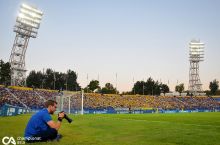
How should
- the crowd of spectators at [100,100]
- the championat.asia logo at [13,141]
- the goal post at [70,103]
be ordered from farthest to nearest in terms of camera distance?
the crowd of spectators at [100,100] → the goal post at [70,103] → the championat.asia logo at [13,141]

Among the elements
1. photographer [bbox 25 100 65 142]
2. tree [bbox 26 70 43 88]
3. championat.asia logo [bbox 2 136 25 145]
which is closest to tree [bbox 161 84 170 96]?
tree [bbox 26 70 43 88]

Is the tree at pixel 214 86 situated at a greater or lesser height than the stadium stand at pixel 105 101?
greater

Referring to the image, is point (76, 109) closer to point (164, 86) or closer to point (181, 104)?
point (181, 104)

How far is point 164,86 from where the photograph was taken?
18588 cm

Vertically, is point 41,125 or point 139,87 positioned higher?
point 139,87

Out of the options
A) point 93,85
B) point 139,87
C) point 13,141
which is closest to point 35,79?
point 93,85

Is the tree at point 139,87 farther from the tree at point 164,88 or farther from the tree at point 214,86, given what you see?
the tree at point 214,86

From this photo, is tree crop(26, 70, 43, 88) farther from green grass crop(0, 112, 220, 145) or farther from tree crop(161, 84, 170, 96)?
green grass crop(0, 112, 220, 145)

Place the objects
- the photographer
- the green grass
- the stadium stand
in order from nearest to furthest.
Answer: the photographer, the green grass, the stadium stand

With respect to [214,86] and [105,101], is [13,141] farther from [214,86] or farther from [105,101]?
[214,86]

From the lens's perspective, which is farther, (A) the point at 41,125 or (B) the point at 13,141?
(B) the point at 13,141

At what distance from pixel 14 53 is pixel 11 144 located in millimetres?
87056

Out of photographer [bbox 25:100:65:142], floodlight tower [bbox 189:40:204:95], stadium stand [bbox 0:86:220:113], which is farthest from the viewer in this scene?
floodlight tower [bbox 189:40:204:95]

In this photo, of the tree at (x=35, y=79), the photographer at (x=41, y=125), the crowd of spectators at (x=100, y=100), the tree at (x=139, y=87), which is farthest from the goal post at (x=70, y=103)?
the tree at (x=139, y=87)
